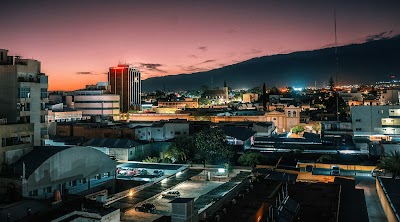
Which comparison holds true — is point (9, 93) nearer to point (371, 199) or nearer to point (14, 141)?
point (14, 141)

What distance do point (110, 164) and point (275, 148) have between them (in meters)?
20.3

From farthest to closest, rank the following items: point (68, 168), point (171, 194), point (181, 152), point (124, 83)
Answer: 1. point (124, 83)
2. point (181, 152)
3. point (68, 168)
4. point (171, 194)

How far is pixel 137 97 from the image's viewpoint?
391 ft

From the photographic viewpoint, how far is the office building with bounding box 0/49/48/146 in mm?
27000

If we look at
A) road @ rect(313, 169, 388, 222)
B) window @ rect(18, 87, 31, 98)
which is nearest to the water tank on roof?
window @ rect(18, 87, 31, 98)

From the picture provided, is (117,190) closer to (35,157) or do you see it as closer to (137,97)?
(35,157)

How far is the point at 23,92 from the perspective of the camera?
1081 inches

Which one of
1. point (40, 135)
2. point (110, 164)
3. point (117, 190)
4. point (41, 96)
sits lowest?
point (117, 190)

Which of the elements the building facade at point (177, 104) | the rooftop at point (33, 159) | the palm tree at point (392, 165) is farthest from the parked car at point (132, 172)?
the building facade at point (177, 104)

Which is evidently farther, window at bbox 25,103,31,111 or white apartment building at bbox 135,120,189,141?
white apartment building at bbox 135,120,189,141

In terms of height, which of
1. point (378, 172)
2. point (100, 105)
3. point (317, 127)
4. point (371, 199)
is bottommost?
point (371, 199)

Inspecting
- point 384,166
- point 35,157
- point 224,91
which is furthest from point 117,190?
point 224,91

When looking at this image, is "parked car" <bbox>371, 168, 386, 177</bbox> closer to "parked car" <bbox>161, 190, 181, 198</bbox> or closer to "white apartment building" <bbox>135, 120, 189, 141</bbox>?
"parked car" <bbox>161, 190, 181, 198</bbox>

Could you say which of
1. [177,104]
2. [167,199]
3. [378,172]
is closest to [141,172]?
[167,199]
